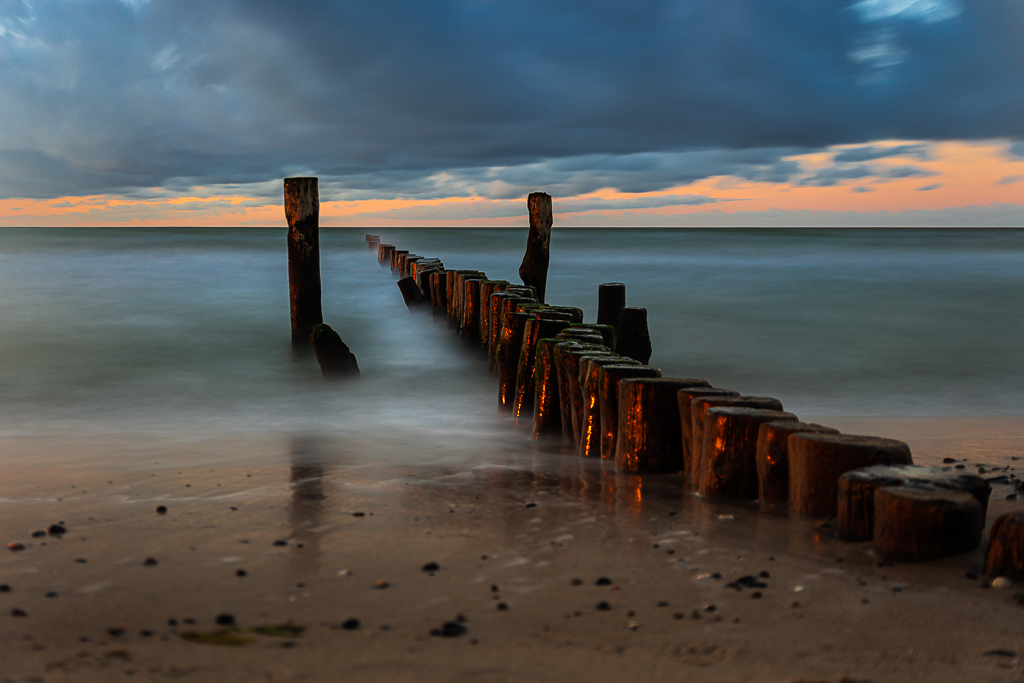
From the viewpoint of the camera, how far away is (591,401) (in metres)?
4.48

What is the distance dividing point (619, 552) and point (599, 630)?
2.07ft

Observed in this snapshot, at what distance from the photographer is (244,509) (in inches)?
129

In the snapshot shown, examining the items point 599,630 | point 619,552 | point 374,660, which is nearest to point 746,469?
point 619,552

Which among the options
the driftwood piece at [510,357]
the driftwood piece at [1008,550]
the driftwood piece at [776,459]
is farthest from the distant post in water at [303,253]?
the driftwood piece at [1008,550]

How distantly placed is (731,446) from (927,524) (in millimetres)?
949

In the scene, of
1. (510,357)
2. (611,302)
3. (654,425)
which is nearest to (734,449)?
(654,425)

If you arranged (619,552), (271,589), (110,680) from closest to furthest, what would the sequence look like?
1. (110,680)
2. (271,589)
3. (619,552)

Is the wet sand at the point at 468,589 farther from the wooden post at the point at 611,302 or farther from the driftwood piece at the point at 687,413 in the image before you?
the wooden post at the point at 611,302

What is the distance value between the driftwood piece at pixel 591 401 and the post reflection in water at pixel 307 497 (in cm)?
141

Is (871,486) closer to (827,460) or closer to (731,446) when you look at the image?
(827,460)

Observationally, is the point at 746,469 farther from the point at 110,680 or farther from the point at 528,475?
the point at 110,680

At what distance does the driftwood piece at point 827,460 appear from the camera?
2.96 meters

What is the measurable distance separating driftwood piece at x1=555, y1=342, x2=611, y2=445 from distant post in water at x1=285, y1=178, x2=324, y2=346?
5335mm

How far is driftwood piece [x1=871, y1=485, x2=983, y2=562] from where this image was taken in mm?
2525
